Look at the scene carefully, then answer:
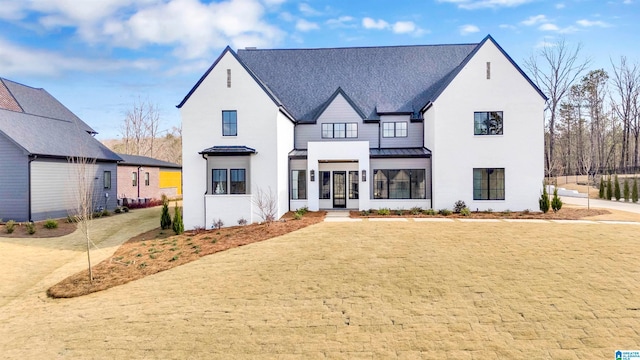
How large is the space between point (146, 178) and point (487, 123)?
98.6 ft

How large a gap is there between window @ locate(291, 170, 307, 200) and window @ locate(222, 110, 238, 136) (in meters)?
4.48

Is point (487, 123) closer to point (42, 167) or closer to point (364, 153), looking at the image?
point (364, 153)

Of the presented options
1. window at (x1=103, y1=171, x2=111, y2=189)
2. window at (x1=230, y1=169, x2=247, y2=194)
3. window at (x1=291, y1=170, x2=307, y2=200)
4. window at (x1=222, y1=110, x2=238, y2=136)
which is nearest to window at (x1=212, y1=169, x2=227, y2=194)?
window at (x1=230, y1=169, x2=247, y2=194)

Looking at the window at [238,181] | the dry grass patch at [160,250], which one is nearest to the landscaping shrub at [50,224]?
the dry grass patch at [160,250]

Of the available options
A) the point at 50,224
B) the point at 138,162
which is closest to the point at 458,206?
the point at 50,224

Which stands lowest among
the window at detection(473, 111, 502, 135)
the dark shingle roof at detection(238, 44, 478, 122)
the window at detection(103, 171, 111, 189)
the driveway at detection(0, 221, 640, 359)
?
the driveway at detection(0, 221, 640, 359)

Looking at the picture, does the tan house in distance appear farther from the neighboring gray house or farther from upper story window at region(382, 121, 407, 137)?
upper story window at region(382, 121, 407, 137)

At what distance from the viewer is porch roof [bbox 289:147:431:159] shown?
21297 mm

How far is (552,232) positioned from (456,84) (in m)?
9.64

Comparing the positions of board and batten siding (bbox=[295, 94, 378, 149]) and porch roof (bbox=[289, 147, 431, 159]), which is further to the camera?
board and batten siding (bbox=[295, 94, 378, 149])

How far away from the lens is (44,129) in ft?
82.2

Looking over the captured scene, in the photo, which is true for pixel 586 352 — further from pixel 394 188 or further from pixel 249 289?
pixel 394 188

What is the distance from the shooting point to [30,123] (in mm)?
24406

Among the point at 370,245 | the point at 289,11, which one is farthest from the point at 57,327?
the point at 289,11
